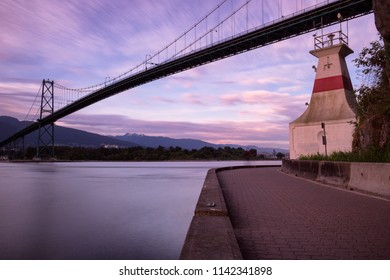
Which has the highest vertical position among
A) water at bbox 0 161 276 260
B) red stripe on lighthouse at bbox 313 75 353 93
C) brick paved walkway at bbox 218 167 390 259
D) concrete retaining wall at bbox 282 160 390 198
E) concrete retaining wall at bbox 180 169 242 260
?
red stripe on lighthouse at bbox 313 75 353 93

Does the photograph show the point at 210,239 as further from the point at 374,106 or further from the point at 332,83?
the point at 332,83

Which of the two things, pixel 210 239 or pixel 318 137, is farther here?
pixel 318 137

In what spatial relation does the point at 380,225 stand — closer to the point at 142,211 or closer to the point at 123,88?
the point at 142,211

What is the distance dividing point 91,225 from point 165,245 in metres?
2.78

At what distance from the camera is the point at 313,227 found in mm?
4734

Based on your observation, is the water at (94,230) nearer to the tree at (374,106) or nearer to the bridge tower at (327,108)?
the tree at (374,106)

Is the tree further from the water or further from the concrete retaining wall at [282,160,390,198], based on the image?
the water

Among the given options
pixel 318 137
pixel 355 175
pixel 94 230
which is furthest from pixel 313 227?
pixel 318 137

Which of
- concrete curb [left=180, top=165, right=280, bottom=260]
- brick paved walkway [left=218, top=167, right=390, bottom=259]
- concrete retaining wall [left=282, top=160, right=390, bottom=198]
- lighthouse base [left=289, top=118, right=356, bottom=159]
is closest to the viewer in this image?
concrete curb [left=180, top=165, right=280, bottom=260]

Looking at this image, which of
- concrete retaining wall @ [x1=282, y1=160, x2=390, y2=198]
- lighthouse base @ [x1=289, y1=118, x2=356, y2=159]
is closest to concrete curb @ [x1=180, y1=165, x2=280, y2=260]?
concrete retaining wall @ [x1=282, y1=160, x2=390, y2=198]

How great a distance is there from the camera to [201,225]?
440 centimetres

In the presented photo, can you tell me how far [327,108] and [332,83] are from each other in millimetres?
1657

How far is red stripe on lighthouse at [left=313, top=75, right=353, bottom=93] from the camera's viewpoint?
20484 millimetres
